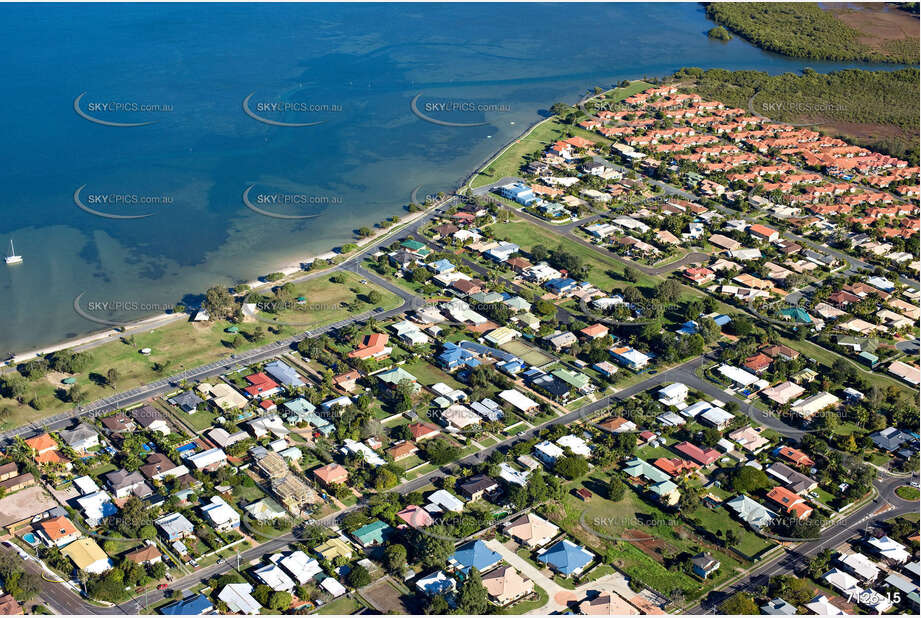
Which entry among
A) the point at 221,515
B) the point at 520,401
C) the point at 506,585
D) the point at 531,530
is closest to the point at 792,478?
the point at 531,530

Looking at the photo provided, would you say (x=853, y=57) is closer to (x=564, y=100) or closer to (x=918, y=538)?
(x=564, y=100)

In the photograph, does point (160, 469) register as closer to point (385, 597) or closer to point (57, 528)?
point (57, 528)

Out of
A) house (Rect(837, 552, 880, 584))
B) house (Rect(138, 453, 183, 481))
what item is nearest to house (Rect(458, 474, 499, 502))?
house (Rect(138, 453, 183, 481))

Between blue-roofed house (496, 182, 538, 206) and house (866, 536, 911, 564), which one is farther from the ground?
blue-roofed house (496, 182, 538, 206)

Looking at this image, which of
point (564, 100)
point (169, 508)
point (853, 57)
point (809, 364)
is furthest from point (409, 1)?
point (169, 508)

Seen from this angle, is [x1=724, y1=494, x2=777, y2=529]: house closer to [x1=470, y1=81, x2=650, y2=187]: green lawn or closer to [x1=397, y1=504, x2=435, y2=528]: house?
[x1=397, y1=504, x2=435, y2=528]: house

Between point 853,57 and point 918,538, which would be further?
point 853,57

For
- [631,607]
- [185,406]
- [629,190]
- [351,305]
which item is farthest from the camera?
[629,190]
